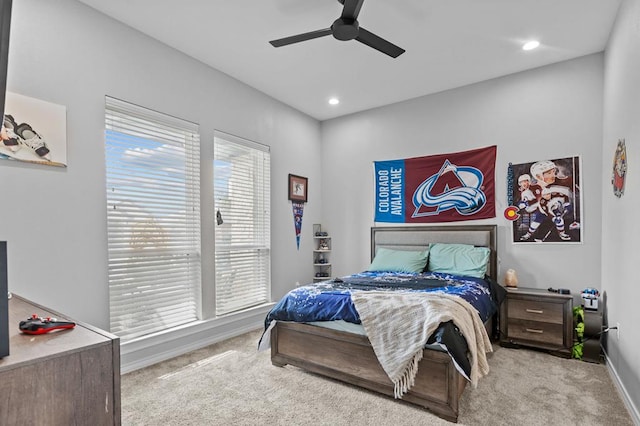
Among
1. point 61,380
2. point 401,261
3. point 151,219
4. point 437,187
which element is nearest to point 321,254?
point 401,261

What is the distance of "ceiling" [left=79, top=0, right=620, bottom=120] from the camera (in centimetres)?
264

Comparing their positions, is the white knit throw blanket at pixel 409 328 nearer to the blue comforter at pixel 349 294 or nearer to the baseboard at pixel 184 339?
the blue comforter at pixel 349 294

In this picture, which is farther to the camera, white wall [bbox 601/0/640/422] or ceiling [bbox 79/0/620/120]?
ceiling [bbox 79/0/620/120]

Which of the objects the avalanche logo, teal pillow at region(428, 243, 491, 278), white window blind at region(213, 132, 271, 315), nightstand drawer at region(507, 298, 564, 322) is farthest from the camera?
the avalanche logo

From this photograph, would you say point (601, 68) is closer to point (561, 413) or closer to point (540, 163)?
point (540, 163)

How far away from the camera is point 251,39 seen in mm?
3082

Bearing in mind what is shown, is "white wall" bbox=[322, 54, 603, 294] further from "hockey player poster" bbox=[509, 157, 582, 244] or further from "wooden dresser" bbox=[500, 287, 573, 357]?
"wooden dresser" bbox=[500, 287, 573, 357]

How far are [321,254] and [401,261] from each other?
5.09 feet

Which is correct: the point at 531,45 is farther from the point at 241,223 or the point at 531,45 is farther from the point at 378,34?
the point at 241,223

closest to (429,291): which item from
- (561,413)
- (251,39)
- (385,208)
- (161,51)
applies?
(561,413)

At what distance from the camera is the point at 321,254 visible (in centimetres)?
519

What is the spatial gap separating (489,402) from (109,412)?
2.34 m

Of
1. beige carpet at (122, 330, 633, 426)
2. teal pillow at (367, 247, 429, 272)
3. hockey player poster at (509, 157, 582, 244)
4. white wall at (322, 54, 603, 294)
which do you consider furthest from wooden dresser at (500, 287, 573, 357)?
teal pillow at (367, 247, 429, 272)

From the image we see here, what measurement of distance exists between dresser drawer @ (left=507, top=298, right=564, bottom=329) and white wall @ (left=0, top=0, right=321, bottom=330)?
3184 millimetres
